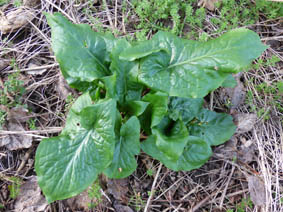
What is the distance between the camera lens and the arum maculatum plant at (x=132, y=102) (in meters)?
1.84

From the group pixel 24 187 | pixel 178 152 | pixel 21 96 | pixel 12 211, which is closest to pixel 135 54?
pixel 178 152

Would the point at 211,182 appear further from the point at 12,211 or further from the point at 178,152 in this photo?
the point at 12,211

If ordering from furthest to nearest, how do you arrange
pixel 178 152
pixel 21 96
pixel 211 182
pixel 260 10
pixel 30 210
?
pixel 260 10 → pixel 21 96 → pixel 211 182 → pixel 30 210 → pixel 178 152

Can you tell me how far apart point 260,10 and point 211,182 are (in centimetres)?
221

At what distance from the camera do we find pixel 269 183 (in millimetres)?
2377

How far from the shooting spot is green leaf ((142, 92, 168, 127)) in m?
2.02

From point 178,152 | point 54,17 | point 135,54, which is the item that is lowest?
point 178,152

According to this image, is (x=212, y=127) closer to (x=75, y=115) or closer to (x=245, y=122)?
(x=245, y=122)

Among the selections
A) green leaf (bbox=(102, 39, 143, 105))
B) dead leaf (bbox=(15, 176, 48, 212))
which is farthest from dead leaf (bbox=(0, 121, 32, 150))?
green leaf (bbox=(102, 39, 143, 105))

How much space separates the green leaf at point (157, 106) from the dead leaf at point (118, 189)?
0.72m

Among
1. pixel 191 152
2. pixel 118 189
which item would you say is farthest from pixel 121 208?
pixel 191 152

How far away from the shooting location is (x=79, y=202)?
2309 mm

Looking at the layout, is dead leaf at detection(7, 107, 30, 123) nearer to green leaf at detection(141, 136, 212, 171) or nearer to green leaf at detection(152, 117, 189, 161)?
green leaf at detection(141, 136, 212, 171)

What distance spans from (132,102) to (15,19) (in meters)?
1.85
